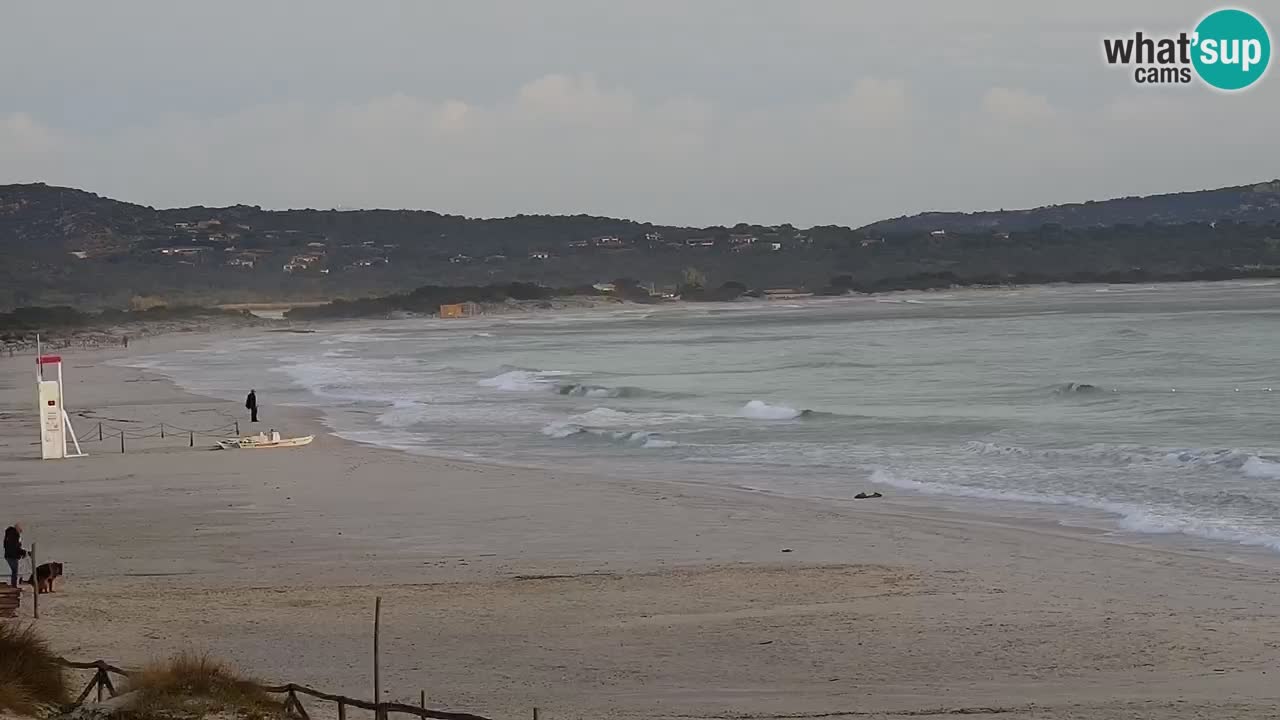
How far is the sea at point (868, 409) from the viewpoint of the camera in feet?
66.8

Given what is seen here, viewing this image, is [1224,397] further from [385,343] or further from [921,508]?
[385,343]

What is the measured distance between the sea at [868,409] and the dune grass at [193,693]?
420 inches

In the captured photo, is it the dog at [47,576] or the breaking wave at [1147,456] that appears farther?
the breaking wave at [1147,456]

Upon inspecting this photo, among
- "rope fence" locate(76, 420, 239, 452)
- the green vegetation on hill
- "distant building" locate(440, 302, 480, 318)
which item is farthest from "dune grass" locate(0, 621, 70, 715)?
"distant building" locate(440, 302, 480, 318)

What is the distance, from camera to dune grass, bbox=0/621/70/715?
28.3 feet

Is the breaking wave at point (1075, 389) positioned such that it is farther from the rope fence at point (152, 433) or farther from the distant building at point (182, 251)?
the distant building at point (182, 251)

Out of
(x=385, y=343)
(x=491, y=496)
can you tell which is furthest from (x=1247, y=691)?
(x=385, y=343)

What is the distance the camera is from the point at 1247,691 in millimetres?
10109

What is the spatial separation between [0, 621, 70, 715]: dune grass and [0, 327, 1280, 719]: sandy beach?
3.64 ft

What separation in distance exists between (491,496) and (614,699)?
32.9 ft

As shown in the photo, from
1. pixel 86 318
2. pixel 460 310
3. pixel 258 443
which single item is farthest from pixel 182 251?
pixel 258 443

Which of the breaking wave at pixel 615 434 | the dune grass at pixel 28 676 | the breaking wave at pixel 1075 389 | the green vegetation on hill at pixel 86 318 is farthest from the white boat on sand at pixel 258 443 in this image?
the green vegetation on hill at pixel 86 318

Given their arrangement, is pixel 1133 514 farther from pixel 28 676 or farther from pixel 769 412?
pixel 769 412

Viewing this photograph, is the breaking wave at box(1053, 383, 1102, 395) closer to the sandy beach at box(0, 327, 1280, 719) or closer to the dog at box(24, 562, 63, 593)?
the sandy beach at box(0, 327, 1280, 719)
